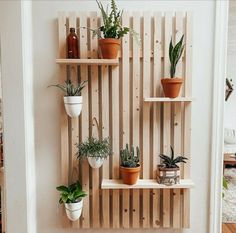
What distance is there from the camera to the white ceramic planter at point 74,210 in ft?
5.81

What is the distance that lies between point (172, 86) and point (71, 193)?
1.05 m

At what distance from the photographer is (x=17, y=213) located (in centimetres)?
179

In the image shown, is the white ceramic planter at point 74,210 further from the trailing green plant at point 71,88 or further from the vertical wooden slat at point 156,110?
the trailing green plant at point 71,88

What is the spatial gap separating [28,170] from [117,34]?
3.75 ft

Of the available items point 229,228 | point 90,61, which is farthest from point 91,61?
point 229,228

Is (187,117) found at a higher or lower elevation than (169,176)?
higher

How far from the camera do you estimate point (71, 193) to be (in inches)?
71.7

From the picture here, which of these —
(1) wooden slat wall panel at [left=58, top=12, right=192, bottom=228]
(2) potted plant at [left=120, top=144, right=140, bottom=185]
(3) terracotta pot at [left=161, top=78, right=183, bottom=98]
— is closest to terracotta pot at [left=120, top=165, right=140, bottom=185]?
(2) potted plant at [left=120, top=144, right=140, bottom=185]

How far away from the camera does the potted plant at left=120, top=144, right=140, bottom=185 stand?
1.76 meters

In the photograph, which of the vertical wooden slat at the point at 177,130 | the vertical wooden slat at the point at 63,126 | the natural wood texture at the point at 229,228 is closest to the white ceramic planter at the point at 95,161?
the vertical wooden slat at the point at 63,126

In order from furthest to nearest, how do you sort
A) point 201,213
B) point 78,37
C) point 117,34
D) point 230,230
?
point 230,230
point 201,213
point 78,37
point 117,34

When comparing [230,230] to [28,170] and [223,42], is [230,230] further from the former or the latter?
[28,170]

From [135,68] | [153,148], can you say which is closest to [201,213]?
[153,148]

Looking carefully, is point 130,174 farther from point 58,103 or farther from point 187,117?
point 58,103
